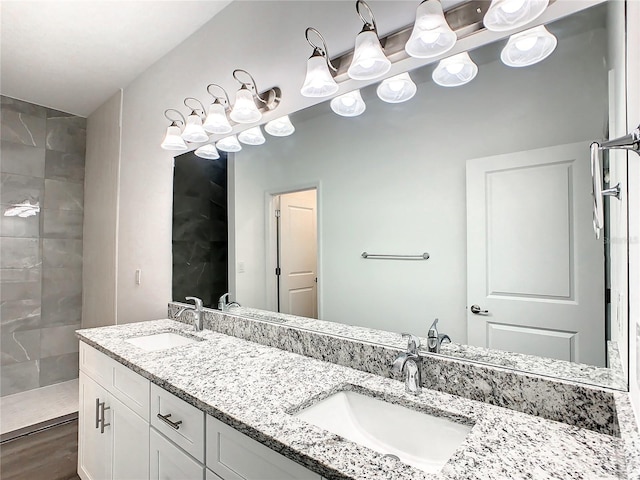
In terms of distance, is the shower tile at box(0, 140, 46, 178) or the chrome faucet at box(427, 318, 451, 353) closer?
the chrome faucet at box(427, 318, 451, 353)

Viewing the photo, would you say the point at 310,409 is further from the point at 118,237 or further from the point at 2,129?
the point at 2,129

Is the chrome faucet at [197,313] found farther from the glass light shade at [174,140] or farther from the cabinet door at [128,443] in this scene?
the glass light shade at [174,140]

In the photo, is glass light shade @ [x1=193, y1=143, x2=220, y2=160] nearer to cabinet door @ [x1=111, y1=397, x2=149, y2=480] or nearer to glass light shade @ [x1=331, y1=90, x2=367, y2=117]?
glass light shade @ [x1=331, y1=90, x2=367, y2=117]

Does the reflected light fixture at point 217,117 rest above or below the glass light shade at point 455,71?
above

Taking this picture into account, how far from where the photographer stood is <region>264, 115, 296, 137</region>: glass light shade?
164cm

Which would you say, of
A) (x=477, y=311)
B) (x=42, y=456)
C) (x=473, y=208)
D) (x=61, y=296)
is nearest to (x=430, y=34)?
(x=473, y=208)

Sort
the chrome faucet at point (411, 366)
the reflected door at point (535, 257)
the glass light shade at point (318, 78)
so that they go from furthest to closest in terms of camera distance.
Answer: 1. the glass light shade at point (318, 78)
2. the chrome faucet at point (411, 366)
3. the reflected door at point (535, 257)

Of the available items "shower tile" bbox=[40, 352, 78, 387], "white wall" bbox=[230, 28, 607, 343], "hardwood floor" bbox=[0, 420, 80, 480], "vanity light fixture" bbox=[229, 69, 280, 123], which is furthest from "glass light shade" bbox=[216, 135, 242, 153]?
"shower tile" bbox=[40, 352, 78, 387]

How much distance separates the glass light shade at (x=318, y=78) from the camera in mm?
1350

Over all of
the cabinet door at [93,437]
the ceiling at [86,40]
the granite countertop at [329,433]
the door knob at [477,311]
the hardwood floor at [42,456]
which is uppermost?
the ceiling at [86,40]

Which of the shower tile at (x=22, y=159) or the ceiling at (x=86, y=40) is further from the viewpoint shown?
the shower tile at (x=22, y=159)

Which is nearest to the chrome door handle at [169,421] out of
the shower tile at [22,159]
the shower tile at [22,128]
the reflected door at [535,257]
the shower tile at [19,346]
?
the reflected door at [535,257]

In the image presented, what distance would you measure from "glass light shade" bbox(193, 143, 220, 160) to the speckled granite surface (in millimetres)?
1087

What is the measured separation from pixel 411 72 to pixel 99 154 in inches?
123
